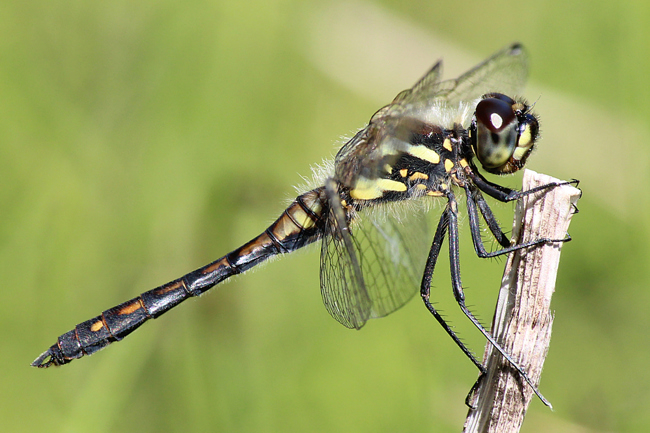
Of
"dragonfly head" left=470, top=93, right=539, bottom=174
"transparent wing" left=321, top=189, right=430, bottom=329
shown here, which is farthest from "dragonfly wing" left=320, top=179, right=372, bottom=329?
"dragonfly head" left=470, top=93, right=539, bottom=174

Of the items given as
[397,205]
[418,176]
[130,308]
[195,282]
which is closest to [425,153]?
[418,176]

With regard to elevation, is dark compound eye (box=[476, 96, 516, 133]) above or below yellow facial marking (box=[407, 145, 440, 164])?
below

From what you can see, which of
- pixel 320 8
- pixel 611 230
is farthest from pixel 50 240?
pixel 611 230

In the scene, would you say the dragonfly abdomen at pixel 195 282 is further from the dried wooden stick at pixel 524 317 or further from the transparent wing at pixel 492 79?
the dried wooden stick at pixel 524 317

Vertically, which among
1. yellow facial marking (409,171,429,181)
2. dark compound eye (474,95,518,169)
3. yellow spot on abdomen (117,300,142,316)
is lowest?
dark compound eye (474,95,518,169)

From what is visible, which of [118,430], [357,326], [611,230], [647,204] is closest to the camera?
[357,326]

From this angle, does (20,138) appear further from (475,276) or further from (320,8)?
(475,276)

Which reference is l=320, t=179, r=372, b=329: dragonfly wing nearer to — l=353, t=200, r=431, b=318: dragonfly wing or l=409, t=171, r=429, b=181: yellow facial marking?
l=353, t=200, r=431, b=318: dragonfly wing
